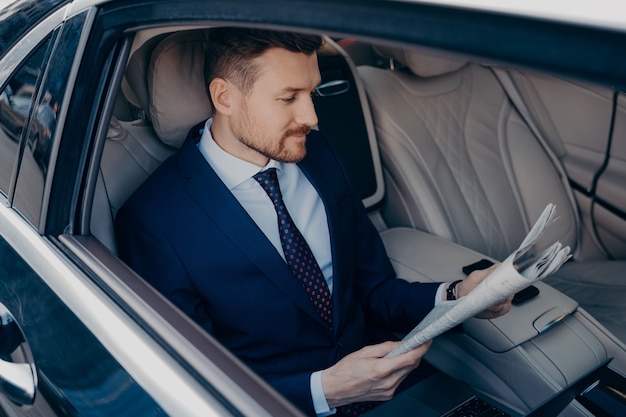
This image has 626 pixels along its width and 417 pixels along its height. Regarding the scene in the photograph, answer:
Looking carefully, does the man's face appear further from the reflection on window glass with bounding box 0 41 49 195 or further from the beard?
the reflection on window glass with bounding box 0 41 49 195

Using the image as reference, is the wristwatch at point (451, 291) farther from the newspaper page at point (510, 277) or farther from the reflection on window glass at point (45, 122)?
the reflection on window glass at point (45, 122)

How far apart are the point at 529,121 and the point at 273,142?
1320 mm

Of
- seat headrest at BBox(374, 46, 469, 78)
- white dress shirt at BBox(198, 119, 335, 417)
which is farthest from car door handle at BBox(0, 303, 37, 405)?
seat headrest at BBox(374, 46, 469, 78)

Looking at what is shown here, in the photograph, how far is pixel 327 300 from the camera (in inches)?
57.7

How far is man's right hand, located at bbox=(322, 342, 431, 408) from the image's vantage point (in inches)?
47.4

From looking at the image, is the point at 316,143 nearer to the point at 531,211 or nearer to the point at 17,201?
the point at 17,201

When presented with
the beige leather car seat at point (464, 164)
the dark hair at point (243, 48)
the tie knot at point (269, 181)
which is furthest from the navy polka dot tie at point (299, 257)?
the beige leather car seat at point (464, 164)

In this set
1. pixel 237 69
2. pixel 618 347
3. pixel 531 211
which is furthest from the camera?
pixel 531 211

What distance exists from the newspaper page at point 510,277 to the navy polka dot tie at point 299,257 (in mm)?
421

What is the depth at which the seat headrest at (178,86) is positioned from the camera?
1.48 metres

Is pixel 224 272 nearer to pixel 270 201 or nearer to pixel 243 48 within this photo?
pixel 270 201

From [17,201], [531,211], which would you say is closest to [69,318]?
[17,201]

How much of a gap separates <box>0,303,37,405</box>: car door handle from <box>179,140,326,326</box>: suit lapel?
0.45 m

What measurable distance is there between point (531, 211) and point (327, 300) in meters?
1.11
